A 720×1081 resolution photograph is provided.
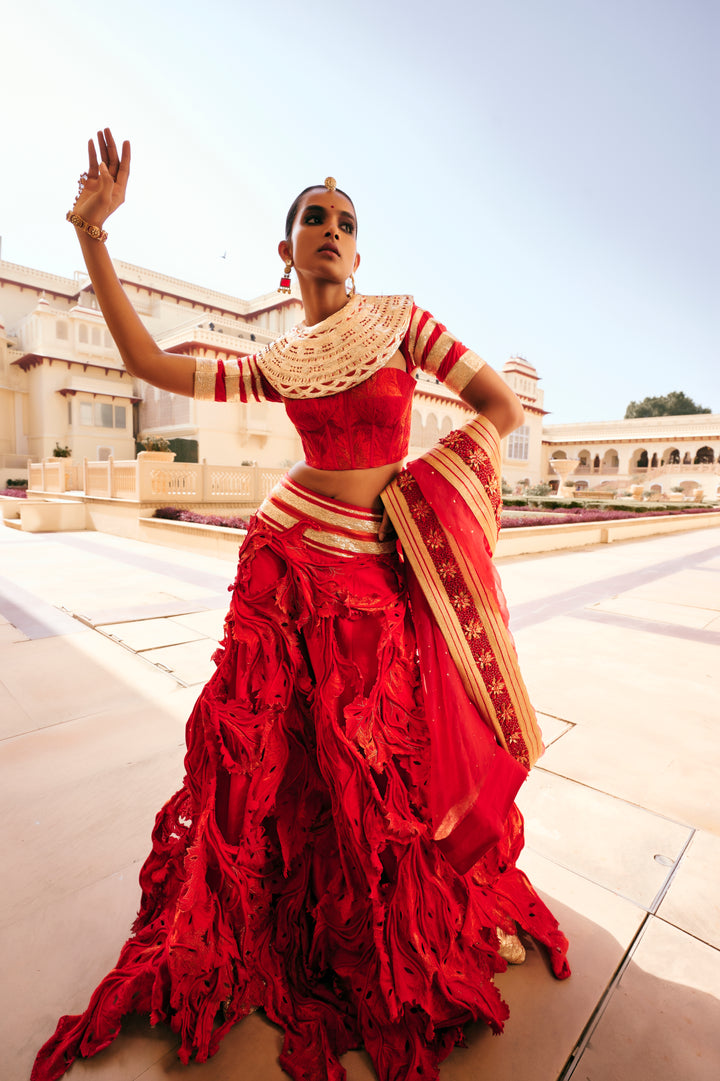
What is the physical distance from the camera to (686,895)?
1.52 metres

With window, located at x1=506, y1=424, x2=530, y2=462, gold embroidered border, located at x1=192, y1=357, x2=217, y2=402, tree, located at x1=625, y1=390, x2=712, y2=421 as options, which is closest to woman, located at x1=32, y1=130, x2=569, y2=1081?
gold embroidered border, located at x1=192, y1=357, x2=217, y2=402

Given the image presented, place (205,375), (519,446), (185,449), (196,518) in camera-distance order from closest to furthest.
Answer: (205,375) < (196,518) < (185,449) < (519,446)

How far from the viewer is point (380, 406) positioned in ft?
4.09

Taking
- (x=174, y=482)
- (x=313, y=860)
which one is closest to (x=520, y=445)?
(x=174, y=482)

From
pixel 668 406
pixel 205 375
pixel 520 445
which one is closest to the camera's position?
pixel 205 375

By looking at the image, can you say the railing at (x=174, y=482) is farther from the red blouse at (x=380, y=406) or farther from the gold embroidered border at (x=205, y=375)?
the red blouse at (x=380, y=406)

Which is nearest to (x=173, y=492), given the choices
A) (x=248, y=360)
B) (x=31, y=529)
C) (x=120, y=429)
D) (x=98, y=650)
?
(x=31, y=529)

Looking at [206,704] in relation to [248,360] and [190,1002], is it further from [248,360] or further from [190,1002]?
[248,360]

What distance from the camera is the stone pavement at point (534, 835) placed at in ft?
3.61

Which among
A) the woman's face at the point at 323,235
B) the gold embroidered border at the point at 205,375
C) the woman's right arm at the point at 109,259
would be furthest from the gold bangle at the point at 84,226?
the woman's face at the point at 323,235

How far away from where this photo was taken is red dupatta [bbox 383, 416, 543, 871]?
3.89ft

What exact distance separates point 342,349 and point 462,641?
0.72m

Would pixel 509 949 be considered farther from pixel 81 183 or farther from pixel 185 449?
pixel 185 449

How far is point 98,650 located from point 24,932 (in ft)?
7.72
